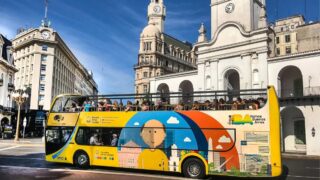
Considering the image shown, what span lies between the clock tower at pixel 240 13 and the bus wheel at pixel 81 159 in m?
30.4

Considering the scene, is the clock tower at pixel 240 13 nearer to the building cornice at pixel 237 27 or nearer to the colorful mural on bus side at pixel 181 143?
the building cornice at pixel 237 27

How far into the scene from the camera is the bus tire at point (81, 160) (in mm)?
17219

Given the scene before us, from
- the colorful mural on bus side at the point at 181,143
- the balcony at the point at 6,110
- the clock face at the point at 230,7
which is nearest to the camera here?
the colorful mural on bus side at the point at 181,143

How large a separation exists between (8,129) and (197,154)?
4001cm

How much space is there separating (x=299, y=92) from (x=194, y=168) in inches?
1083

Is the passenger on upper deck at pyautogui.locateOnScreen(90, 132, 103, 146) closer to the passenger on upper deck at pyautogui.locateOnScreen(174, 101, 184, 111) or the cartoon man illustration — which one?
the cartoon man illustration

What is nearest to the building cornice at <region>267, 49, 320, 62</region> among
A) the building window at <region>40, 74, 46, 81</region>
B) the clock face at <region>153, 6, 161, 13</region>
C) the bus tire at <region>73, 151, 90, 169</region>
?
the bus tire at <region>73, 151, 90, 169</region>

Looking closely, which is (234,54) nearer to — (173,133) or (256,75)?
(256,75)

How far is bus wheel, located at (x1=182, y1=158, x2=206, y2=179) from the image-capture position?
14398 millimetres

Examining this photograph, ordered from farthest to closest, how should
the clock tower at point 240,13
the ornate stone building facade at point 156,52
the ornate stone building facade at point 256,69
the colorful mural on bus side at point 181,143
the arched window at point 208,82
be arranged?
the ornate stone building facade at point 156,52 → the arched window at point 208,82 → the clock tower at point 240,13 → the ornate stone building facade at point 256,69 → the colorful mural on bus side at point 181,143

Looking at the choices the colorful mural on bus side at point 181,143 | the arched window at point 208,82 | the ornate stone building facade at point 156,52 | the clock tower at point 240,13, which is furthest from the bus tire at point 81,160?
the ornate stone building facade at point 156,52

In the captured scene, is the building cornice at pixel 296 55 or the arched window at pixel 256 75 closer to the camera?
the building cornice at pixel 296 55

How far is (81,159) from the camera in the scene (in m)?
17.3

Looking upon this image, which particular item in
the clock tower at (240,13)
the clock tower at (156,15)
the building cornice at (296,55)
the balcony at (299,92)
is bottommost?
the balcony at (299,92)
